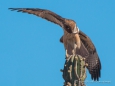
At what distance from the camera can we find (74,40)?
1472cm

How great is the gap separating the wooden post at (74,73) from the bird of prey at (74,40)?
1769 millimetres

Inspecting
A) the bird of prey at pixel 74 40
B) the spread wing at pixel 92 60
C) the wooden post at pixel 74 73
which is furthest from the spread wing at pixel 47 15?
the wooden post at pixel 74 73

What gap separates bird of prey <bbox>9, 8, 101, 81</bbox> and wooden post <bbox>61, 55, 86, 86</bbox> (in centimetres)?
177

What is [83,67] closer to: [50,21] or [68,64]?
[68,64]

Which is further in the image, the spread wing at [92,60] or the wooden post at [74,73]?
the spread wing at [92,60]

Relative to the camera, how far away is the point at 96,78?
18188mm

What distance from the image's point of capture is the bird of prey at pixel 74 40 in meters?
14.6

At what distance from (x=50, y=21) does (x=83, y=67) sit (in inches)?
252

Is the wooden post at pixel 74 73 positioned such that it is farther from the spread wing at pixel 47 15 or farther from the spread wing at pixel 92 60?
the spread wing at pixel 92 60

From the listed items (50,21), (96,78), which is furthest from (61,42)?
(96,78)

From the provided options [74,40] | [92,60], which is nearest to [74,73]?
[74,40]

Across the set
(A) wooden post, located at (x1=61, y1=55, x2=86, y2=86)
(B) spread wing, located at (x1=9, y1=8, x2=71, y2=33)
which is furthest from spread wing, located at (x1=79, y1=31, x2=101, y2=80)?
(A) wooden post, located at (x1=61, y1=55, x2=86, y2=86)

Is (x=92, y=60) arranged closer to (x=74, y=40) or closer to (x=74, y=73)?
(x=74, y=40)

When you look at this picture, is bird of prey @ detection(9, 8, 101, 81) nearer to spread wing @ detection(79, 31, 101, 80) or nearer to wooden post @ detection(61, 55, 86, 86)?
spread wing @ detection(79, 31, 101, 80)
